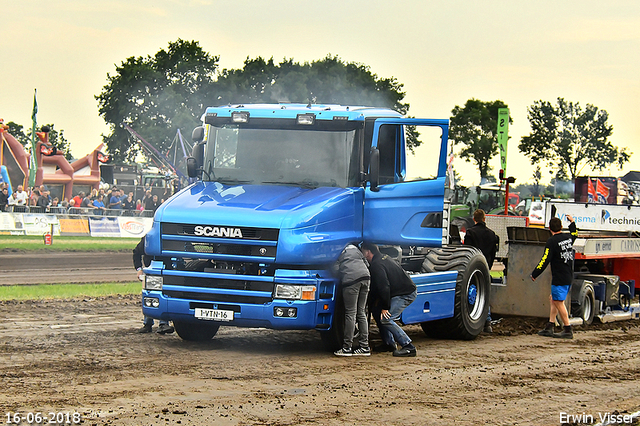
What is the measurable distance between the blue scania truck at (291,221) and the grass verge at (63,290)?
6310mm

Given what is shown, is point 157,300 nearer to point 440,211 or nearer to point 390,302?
point 390,302

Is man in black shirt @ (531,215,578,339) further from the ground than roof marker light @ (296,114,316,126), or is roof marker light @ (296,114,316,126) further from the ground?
roof marker light @ (296,114,316,126)

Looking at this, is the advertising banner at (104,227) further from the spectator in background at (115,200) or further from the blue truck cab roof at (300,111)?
the blue truck cab roof at (300,111)

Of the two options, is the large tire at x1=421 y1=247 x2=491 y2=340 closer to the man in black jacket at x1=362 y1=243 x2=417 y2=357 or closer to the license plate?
the man in black jacket at x1=362 y1=243 x2=417 y2=357

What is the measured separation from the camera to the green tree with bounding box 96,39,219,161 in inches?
2844

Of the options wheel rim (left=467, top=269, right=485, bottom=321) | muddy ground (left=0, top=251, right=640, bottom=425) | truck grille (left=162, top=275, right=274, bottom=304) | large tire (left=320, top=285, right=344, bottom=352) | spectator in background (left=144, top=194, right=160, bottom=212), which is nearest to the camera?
muddy ground (left=0, top=251, right=640, bottom=425)

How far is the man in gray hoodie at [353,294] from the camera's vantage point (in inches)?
413

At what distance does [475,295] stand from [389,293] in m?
2.69

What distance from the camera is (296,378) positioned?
904cm

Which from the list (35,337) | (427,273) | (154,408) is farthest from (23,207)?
(154,408)

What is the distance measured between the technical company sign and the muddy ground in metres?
4.87

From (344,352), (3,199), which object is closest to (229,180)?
(344,352)

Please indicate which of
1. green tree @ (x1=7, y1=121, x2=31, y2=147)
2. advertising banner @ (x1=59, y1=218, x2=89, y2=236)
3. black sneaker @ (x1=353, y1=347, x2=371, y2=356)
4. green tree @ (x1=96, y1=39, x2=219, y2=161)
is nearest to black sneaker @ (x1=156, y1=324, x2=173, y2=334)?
black sneaker @ (x1=353, y1=347, x2=371, y2=356)

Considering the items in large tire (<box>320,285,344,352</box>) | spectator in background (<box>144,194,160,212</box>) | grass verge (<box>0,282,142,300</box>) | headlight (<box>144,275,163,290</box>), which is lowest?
grass verge (<box>0,282,142,300</box>)
